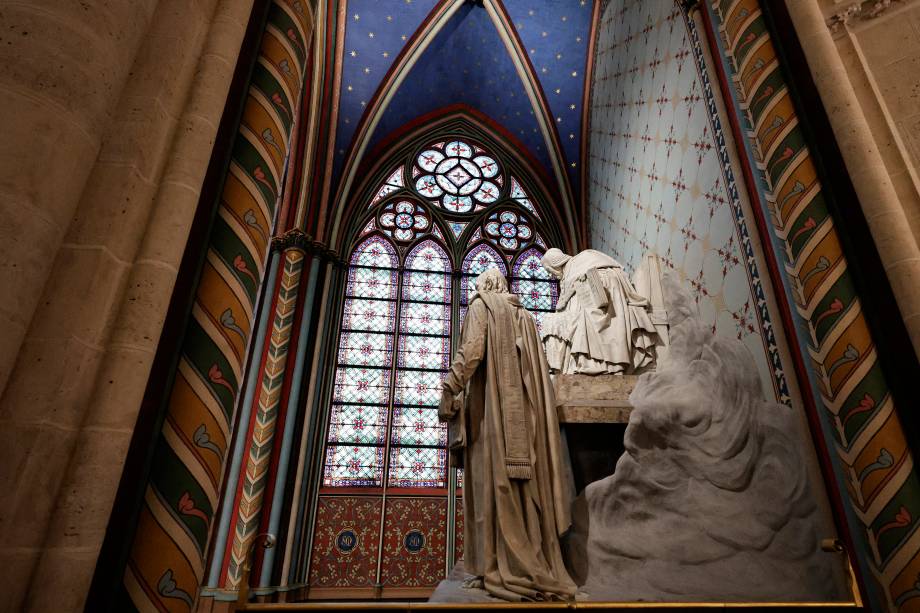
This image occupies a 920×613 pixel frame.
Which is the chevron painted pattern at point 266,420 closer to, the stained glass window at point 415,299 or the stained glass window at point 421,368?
the stained glass window at point 415,299

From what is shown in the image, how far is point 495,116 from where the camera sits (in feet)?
33.6

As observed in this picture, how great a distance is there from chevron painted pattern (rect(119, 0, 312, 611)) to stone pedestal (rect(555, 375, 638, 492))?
6.99 feet

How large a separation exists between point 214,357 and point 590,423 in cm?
244

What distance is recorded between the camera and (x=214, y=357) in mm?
2354

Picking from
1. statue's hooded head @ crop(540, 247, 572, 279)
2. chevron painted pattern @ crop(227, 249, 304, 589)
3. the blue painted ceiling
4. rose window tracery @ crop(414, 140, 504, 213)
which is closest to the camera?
statue's hooded head @ crop(540, 247, 572, 279)

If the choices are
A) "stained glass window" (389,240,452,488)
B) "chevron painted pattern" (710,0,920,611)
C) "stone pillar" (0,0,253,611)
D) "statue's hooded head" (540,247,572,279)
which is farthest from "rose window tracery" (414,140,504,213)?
"stone pillar" (0,0,253,611)

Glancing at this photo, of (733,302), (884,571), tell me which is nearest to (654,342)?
(733,302)

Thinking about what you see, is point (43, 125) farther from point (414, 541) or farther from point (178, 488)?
point (414, 541)

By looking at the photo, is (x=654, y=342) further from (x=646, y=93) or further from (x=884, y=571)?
(x=646, y=93)

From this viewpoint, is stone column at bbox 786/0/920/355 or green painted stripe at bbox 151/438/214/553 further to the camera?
stone column at bbox 786/0/920/355

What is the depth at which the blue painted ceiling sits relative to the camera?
8828mm

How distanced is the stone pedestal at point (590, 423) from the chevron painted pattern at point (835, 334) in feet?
4.00

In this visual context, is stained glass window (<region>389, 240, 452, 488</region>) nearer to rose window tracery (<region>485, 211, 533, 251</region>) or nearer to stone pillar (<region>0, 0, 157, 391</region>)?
rose window tracery (<region>485, 211, 533, 251</region>)

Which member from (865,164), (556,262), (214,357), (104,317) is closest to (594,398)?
(556,262)
